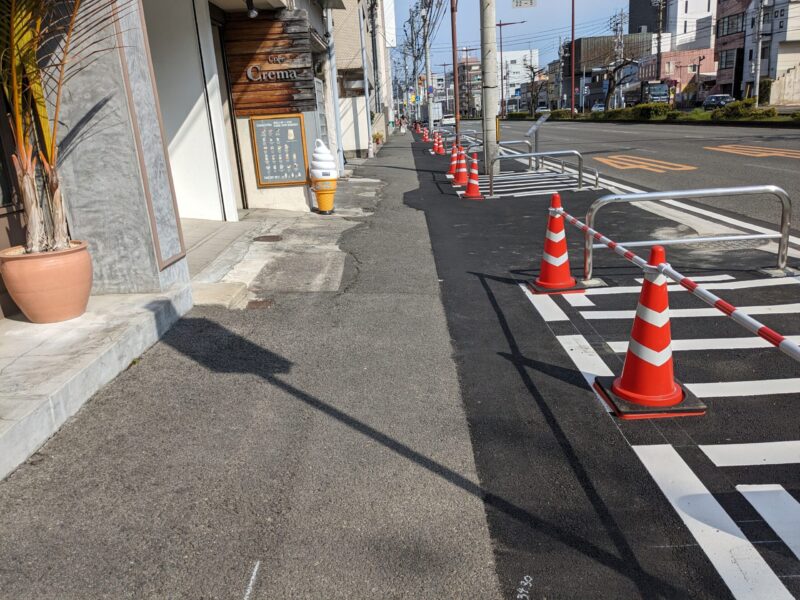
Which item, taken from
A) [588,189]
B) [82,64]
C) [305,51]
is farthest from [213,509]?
[588,189]

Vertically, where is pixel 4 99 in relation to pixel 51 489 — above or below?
above

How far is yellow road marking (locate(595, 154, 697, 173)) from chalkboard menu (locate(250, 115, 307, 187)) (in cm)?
913

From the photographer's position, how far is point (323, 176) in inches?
454

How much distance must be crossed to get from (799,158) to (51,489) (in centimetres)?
1832

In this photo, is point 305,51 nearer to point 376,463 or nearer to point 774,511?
point 376,463

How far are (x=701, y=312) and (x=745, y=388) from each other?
5.27ft

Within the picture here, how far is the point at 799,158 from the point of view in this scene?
16453mm

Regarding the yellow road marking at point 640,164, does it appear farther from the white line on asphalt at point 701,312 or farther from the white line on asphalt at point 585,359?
the white line on asphalt at point 585,359

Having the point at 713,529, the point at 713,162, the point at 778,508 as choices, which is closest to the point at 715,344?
the point at 778,508

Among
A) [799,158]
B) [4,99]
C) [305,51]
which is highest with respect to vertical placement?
[305,51]

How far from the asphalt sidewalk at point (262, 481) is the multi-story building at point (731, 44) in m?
77.0

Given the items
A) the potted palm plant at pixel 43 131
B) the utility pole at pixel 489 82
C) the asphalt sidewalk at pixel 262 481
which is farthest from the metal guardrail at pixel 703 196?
the utility pole at pixel 489 82

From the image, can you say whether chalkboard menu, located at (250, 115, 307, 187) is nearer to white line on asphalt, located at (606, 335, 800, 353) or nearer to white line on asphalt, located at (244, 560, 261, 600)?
white line on asphalt, located at (606, 335, 800, 353)

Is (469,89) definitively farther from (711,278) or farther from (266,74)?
(711,278)
